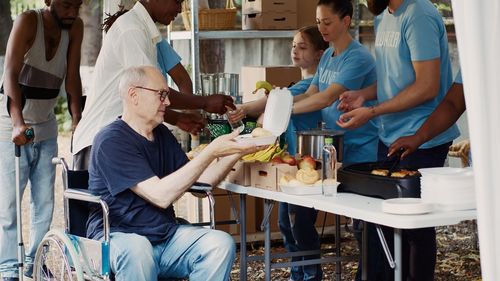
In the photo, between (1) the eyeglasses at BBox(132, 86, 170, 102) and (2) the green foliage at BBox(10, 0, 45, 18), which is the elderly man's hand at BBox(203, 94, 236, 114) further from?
(2) the green foliage at BBox(10, 0, 45, 18)

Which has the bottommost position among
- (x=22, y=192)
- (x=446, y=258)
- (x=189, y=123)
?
(x=446, y=258)

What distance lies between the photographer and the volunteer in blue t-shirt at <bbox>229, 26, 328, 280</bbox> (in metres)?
5.61

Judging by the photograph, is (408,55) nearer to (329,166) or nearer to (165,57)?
(329,166)

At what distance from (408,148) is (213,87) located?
2110mm

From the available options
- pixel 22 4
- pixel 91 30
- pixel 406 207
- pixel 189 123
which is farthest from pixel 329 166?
pixel 22 4

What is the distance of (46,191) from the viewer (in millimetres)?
5973

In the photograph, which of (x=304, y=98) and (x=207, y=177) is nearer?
(x=207, y=177)

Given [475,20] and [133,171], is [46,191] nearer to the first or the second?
[133,171]

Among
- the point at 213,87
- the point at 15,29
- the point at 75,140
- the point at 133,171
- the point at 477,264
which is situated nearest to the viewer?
the point at 133,171

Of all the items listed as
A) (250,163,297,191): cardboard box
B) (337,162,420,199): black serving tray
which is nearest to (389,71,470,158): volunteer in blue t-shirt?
(337,162,420,199): black serving tray

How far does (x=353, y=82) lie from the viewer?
5383 mm

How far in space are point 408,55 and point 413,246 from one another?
0.92 metres

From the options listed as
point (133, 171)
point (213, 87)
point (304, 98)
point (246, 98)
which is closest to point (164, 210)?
point (133, 171)

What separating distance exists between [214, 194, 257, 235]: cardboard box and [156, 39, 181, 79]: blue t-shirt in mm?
1555
